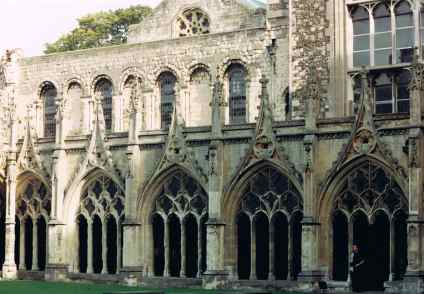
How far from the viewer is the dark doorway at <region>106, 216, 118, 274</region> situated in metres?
40.5

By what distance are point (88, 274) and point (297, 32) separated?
1139 centimetres

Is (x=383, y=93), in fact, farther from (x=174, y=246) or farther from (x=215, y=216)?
(x=174, y=246)

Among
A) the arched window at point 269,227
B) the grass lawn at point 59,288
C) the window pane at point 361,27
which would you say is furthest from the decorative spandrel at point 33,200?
the window pane at point 361,27

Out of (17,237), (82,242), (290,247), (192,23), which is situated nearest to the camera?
(290,247)

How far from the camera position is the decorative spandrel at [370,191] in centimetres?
3441

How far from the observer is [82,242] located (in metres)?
41.6

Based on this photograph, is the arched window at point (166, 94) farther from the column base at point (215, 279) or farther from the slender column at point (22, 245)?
the column base at point (215, 279)

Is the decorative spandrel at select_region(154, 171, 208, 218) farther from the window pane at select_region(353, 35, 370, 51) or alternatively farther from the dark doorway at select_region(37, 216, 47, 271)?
the window pane at select_region(353, 35, 370, 51)

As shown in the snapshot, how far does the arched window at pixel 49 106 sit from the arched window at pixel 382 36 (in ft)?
60.8

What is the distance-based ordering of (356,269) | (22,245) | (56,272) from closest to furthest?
1. (356,269)
2. (56,272)
3. (22,245)

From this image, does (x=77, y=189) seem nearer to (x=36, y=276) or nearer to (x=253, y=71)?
→ (x=36, y=276)

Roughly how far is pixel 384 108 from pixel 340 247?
682 cm

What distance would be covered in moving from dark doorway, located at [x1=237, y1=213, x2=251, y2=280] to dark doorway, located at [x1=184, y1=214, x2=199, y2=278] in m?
1.69

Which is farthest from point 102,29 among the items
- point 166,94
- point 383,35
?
point 383,35
